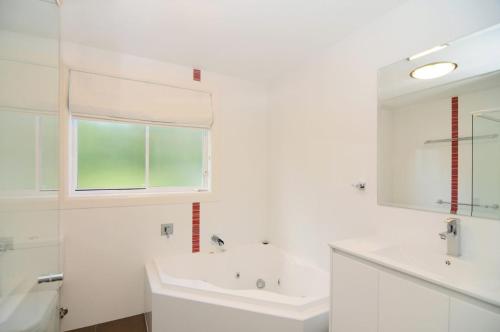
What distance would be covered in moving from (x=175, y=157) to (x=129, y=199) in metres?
0.62

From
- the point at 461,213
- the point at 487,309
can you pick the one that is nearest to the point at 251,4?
the point at 461,213

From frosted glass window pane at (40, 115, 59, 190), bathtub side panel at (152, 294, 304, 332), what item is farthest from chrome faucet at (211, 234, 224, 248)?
frosted glass window pane at (40, 115, 59, 190)

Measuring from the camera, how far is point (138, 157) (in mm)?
2416

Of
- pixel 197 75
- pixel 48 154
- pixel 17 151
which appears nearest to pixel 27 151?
pixel 17 151

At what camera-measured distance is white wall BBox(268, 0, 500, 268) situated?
1312 mm

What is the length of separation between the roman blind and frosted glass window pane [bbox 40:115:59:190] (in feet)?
1.73

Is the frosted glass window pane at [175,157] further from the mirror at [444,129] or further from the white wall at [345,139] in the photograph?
the mirror at [444,129]

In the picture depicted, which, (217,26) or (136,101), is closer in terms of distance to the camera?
(217,26)

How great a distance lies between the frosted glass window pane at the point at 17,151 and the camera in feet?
3.20

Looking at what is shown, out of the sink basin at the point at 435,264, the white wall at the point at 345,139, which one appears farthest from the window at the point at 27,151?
the white wall at the point at 345,139

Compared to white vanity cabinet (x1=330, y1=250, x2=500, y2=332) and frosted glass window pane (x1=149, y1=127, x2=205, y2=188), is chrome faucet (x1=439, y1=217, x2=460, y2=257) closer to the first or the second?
white vanity cabinet (x1=330, y1=250, x2=500, y2=332)

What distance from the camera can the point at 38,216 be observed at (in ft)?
4.32

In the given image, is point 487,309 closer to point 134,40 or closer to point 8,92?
point 8,92

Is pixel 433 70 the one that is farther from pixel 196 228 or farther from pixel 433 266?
pixel 196 228
